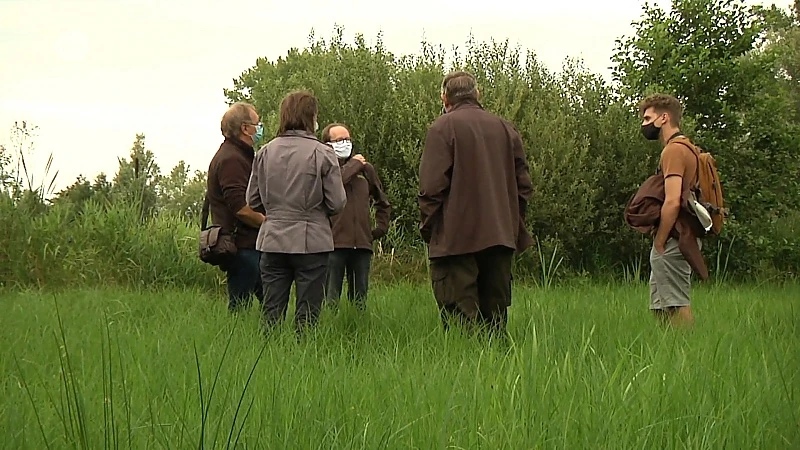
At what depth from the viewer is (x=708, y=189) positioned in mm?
5809

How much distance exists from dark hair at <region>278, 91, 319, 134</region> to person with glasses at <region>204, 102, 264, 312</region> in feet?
2.40

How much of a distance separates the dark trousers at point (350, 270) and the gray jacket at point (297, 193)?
1685mm

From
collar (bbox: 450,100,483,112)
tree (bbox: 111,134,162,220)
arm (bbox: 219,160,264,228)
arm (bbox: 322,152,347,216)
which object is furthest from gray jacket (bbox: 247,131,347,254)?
tree (bbox: 111,134,162,220)

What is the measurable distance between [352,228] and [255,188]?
1615mm

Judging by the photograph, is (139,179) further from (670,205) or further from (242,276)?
(670,205)

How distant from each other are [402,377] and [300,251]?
2.01 meters

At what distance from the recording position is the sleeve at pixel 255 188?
5.85 meters

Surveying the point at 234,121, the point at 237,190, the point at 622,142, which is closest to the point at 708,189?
the point at 237,190

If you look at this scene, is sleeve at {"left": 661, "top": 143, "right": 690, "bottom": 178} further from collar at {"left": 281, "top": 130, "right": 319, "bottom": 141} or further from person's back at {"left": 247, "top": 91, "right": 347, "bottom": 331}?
collar at {"left": 281, "top": 130, "right": 319, "bottom": 141}

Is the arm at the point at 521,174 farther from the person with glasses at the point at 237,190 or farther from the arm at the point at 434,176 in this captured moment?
the person with glasses at the point at 237,190

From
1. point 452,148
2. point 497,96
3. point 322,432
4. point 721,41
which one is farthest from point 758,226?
point 322,432

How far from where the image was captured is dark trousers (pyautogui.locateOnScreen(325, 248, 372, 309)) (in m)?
7.46

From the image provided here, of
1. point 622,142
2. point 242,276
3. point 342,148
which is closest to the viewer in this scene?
point 242,276

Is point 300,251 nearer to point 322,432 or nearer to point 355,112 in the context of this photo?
point 322,432
